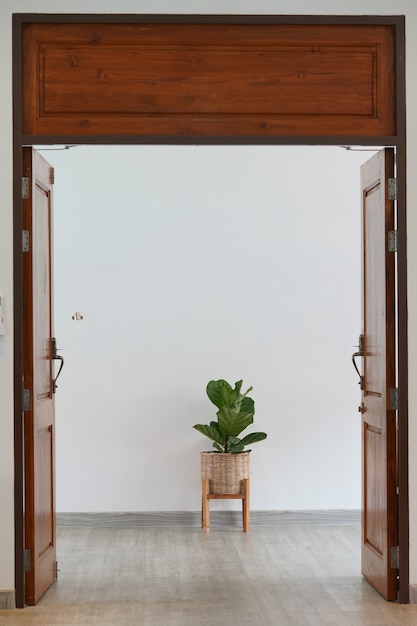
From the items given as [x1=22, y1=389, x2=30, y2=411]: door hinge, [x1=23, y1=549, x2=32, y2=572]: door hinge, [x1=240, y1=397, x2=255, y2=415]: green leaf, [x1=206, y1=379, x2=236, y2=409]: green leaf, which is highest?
[x1=22, y1=389, x2=30, y2=411]: door hinge

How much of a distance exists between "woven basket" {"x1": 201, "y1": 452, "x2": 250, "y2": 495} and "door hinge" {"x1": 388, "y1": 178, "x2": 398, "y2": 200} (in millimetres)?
2607

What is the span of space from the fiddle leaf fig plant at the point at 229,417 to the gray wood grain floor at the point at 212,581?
621 mm

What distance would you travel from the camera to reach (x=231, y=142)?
465 centimetres

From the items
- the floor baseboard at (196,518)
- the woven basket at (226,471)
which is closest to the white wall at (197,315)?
the floor baseboard at (196,518)

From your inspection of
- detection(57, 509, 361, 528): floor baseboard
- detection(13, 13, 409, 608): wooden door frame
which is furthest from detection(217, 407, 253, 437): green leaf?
detection(13, 13, 409, 608): wooden door frame

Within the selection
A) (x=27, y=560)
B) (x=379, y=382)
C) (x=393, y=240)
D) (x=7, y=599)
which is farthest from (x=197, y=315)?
(x=7, y=599)

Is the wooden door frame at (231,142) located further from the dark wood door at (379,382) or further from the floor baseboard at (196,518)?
the floor baseboard at (196,518)

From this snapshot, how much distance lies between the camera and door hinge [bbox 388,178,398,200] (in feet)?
15.6

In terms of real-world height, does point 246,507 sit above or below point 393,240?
below

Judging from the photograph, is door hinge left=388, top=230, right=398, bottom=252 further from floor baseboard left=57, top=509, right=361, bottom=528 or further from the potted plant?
floor baseboard left=57, top=509, right=361, bottom=528

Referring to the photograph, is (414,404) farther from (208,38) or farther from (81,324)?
(81,324)

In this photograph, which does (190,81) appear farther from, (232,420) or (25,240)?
(232,420)

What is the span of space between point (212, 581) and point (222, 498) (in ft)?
4.83

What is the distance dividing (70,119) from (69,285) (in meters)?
2.51
